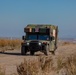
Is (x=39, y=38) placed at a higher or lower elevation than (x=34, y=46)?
higher

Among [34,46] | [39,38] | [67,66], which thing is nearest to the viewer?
[67,66]

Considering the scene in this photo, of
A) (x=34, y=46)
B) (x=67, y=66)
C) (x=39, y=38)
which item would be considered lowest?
(x=34, y=46)

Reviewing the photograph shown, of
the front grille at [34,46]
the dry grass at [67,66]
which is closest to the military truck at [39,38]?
the front grille at [34,46]

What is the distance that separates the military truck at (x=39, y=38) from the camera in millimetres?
35906

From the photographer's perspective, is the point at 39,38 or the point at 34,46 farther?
the point at 39,38

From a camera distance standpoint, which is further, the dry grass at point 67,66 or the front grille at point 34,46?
the front grille at point 34,46

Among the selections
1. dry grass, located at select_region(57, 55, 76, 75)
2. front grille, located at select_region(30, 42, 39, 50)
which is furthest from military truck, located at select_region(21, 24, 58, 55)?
dry grass, located at select_region(57, 55, 76, 75)

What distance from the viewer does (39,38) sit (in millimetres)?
36625

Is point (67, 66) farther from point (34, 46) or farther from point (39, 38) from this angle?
point (39, 38)

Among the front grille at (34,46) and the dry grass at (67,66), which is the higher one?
the dry grass at (67,66)

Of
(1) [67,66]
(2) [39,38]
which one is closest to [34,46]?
(2) [39,38]

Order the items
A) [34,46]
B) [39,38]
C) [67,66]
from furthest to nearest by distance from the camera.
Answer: [39,38]
[34,46]
[67,66]

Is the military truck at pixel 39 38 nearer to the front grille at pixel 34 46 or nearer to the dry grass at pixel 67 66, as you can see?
the front grille at pixel 34 46

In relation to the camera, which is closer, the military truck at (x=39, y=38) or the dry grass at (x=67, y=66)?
the dry grass at (x=67, y=66)
